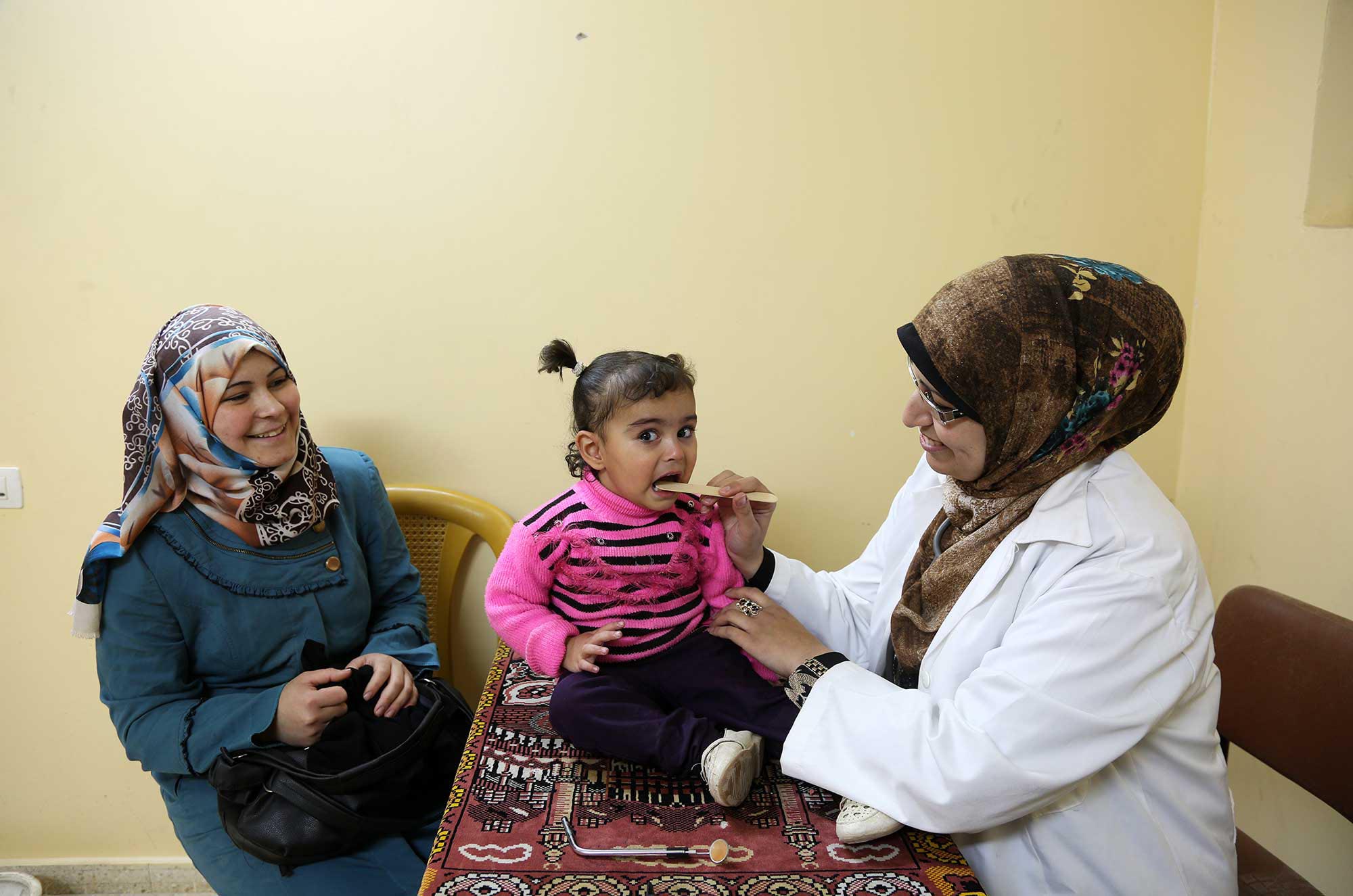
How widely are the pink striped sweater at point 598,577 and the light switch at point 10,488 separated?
1.44m

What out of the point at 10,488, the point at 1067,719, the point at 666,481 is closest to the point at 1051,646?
the point at 1067,719

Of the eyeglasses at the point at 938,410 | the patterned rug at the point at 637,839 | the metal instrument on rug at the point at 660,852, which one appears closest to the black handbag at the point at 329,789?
the patterned rug at the point at 637,839

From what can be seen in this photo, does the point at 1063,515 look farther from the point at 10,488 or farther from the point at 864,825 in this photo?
the point at 10,488

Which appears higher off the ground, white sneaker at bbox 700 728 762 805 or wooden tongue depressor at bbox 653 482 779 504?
wooden tongue depressor at bbox 653 482 779 504

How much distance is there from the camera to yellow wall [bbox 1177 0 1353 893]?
195cm

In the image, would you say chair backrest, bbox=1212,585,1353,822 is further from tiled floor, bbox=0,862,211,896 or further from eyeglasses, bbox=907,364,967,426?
tiled floor, bbox=0,862,211,896

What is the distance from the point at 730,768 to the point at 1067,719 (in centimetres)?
46

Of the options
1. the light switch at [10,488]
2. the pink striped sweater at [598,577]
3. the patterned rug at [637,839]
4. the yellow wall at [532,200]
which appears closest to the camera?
the patterned rug at [637,839]

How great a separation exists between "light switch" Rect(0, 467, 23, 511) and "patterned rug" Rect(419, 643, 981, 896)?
1.58 m

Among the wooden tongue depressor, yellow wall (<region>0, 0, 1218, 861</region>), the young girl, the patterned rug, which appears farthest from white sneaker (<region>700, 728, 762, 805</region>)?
yellow wall (<region>0, 0, 1218, 861</region>)

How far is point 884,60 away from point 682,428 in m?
1.15

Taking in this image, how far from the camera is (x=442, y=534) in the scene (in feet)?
7.63

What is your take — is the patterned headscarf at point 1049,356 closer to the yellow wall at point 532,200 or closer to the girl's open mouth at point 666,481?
the girl's open mouth at point 666,481

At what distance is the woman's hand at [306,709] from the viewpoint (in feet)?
5.26
